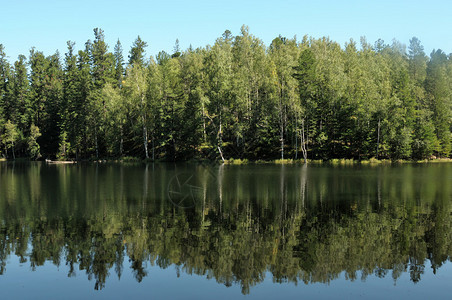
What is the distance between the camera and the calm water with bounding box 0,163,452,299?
44.1 feet

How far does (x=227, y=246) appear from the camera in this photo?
→ 1752 centimetres

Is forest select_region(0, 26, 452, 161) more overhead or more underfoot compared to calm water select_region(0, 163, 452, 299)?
more overhead

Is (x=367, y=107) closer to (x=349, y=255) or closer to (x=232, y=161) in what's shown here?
(x=232, y=161)

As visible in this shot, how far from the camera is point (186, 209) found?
2659 cm

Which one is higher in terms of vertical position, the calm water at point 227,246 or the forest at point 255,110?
the forest at point 255,110

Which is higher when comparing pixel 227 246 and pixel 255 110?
pixel 255 110

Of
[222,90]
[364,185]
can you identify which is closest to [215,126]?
[222,90]

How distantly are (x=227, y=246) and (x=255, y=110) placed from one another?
225 ft

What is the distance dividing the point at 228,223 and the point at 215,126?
5920 centimetres

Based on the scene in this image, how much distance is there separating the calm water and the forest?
163ft

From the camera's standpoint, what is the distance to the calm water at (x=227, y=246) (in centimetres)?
1344

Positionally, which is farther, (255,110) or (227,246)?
(255,110)

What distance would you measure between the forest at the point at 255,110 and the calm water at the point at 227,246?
4964 centimetres

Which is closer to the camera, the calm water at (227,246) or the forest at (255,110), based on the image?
the calm water at (227,246)
